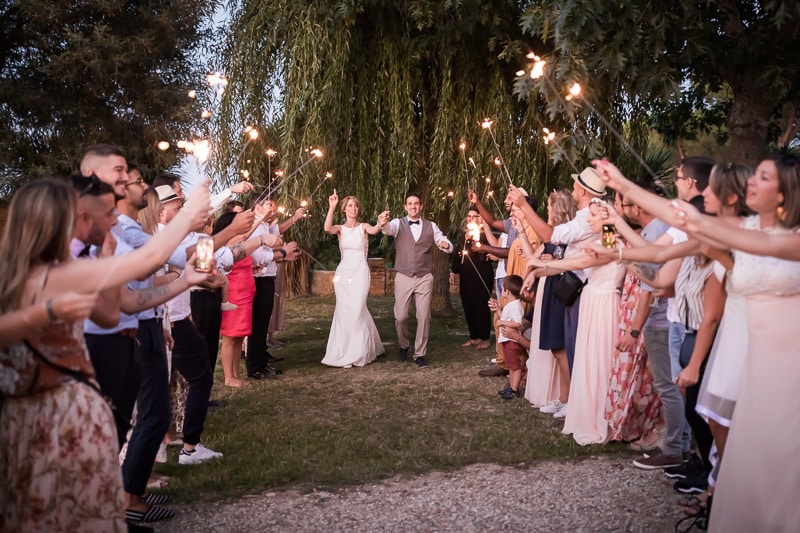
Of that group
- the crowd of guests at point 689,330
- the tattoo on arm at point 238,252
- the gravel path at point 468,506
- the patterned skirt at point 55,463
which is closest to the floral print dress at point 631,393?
the crowd of guests at point 689,330

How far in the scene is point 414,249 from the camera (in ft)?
36.2

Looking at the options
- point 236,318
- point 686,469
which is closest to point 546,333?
point 686,469

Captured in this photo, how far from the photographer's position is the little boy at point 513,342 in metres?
8.69

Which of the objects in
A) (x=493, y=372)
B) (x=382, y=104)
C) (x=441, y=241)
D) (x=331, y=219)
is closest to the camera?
(x=493, y=372)

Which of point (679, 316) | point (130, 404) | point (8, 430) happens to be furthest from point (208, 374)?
point (679, 316)

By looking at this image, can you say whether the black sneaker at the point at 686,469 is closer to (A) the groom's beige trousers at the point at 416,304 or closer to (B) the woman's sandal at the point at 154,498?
(B) the woman's sandal at the point at 154,498

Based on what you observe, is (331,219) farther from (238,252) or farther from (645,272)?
(645,272)

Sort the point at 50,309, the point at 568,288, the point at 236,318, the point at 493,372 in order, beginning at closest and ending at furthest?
the point at 50,309, the point at 568,288, the point at 236,318, the point at 493,372

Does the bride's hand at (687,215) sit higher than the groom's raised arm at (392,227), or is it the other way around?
the groom's raised arm at (392,227)

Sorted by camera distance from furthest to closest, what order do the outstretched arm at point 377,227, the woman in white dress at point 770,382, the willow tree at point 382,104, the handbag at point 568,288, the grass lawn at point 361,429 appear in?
the willow tree at point 382,104
the outstretched arm at point 377,227
the handbag at point 568,288
the grass lawn at point 361,429
the woman in white dress at point 770,382

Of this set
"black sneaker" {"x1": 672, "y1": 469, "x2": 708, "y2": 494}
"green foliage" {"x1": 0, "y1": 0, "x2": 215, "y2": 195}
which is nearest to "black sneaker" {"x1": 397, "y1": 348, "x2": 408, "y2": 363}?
"black sneaker" {"x1": 672, "y1": 469, "x2": 708, "y2": 494}

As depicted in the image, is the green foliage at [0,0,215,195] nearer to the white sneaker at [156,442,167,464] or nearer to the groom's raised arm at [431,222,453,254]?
the groom's raised arm at [431,222,453,254]

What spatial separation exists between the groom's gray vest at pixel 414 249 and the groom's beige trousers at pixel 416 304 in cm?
10

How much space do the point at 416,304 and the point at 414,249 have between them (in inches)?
30.4
